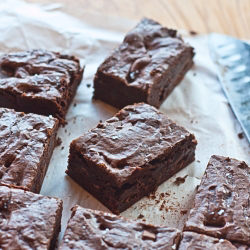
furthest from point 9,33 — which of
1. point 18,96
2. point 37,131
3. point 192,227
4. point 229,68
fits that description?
point 192,227

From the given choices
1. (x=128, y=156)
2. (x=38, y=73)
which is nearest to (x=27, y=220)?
(x=128, y=156)

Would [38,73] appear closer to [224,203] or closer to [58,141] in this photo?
[58,141]

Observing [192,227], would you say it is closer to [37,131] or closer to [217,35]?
[37,131]

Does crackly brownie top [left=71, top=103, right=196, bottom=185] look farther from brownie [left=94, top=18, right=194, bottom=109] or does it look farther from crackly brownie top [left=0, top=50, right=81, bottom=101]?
crackly brownie top [left=0, top=50, right=81, bottom=101]

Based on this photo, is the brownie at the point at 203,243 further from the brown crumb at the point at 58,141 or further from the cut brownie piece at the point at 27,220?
the brown crumb at the point at 58,141

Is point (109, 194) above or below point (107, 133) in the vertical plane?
below

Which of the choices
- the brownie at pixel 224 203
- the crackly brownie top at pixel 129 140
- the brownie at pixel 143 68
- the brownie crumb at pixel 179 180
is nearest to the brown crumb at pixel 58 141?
the crackly brownie top at pixel 129 140
